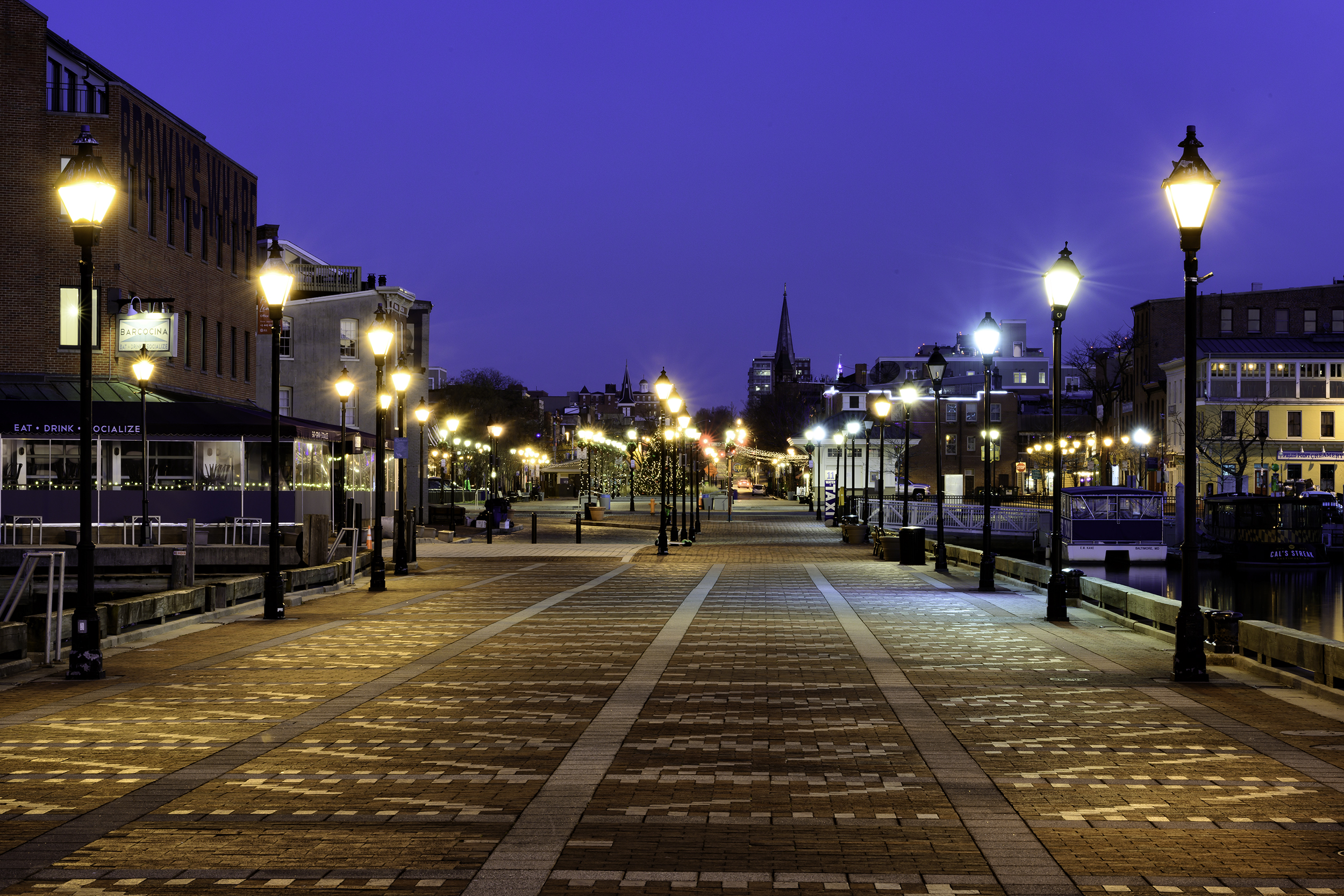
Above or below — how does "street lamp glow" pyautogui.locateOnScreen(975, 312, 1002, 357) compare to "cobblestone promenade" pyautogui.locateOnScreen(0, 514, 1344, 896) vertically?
above

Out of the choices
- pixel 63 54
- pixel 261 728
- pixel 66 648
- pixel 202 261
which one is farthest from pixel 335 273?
pixel 261 728

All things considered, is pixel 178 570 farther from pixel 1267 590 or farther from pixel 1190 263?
pixel 1267 590

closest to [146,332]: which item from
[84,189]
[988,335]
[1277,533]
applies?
[988,335]

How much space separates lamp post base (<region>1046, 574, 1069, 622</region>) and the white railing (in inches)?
1534

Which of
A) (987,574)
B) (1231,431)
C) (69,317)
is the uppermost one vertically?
(69,317)

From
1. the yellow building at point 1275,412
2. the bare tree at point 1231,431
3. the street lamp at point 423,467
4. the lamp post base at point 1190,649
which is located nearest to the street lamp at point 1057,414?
the lamp post base at point 1190,649

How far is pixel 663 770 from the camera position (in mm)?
8844

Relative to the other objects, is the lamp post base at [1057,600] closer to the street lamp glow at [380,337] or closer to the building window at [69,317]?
the street lamp glow at [380,337]

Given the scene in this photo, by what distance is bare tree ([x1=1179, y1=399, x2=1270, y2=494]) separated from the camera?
250 feet

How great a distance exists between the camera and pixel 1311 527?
172ft

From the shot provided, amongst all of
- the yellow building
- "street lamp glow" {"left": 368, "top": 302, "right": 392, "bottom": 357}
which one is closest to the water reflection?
"street lamp glow" {"left": 368, "top": 302, "right": 392, "bottom": 357}

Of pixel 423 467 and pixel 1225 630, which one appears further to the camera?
pixel 423 467

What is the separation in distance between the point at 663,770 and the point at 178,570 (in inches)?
573

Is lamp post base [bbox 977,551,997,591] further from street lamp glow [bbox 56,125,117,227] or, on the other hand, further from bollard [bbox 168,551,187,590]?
street lamp glow [bbox 56,125,117,227]
